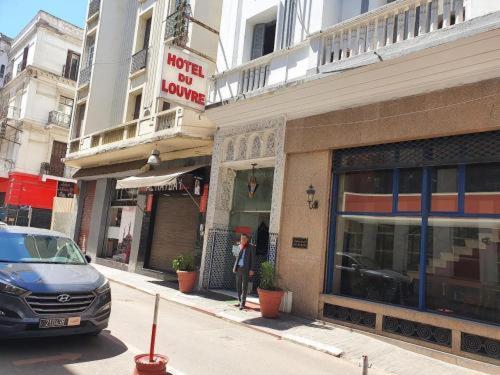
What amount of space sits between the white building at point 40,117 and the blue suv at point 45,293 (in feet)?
79.0

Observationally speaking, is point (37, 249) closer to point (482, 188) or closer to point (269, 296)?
point (269, 296)

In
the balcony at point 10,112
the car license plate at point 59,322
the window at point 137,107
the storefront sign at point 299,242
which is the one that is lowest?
the car license plate at point 59,322

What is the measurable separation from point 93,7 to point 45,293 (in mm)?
20629

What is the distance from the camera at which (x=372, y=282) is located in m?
8.94

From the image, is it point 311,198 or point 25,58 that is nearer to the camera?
point 311,198

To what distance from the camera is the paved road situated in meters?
5.39

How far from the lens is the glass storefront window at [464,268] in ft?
24.1

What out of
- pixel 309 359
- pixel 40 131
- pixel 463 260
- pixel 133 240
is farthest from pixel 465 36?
pixel 40 131

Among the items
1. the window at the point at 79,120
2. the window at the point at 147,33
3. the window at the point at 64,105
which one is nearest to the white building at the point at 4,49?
the window at the point at 64,105

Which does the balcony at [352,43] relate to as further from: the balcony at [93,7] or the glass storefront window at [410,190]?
the balcony at [93,7]

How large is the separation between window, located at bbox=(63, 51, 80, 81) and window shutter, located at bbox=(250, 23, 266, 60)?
24.0 m

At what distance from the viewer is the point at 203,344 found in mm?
7082

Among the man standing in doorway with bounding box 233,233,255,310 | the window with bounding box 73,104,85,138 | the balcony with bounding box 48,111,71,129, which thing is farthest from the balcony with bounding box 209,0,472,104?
the balcony with bounding box 48,111,71,129

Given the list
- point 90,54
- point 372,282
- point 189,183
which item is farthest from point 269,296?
point 90,54
